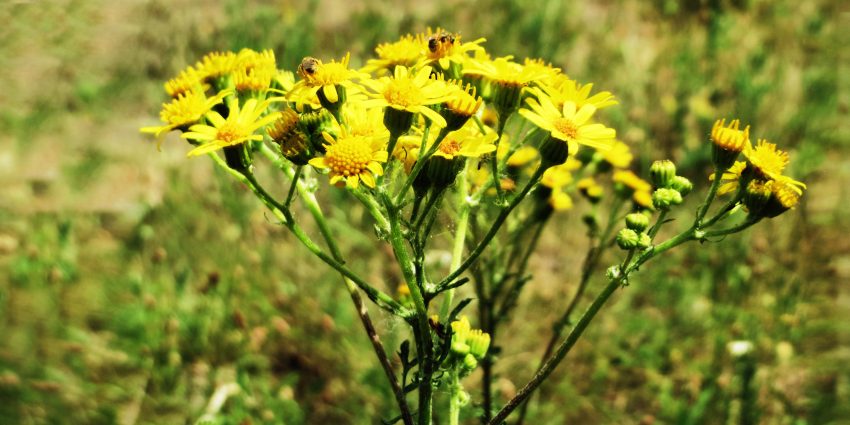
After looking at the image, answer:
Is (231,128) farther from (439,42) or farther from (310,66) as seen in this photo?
(439,42)

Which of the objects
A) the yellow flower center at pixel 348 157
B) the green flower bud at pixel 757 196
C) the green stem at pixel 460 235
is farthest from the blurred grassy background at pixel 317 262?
the yellow flower center at pixel 348 157

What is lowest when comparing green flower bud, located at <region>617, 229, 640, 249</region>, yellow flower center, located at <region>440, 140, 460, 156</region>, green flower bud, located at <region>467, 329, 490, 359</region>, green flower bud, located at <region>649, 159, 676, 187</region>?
green flower bud, located at <region>467, 329, 490, 359</region>

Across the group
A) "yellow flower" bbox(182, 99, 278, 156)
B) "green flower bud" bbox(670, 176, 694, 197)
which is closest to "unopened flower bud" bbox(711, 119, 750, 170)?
"green flower bud" bbox(670, 176, 694, 197)

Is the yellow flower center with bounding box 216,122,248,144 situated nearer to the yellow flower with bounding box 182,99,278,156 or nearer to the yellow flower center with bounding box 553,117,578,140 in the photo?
the yellow flower with bounding box 182,99,278,156

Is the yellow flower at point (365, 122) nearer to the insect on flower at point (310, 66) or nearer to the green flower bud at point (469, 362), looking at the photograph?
the insect on flower at point (310, 66)

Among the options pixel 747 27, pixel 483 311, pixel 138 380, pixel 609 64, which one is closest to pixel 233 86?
pixel 483 311
